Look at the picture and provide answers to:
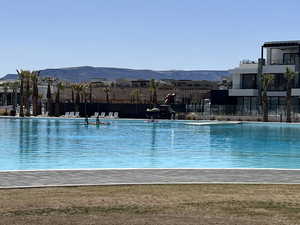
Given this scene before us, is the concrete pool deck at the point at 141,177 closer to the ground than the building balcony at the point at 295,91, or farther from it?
closer to the ground

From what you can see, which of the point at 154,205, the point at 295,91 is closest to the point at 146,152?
the point at 154,205

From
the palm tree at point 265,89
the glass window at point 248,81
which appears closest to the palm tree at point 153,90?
the glass window at point 248,81

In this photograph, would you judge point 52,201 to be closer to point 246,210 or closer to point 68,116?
point 246,210

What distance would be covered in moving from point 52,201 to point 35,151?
1481 centimetres

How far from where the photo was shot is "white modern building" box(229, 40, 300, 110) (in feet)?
206

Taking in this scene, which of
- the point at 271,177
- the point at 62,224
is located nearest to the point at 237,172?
the point at 271,177

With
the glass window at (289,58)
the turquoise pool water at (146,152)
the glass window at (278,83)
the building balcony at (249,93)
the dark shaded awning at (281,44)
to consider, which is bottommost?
the turquoise pool water at (146,152)

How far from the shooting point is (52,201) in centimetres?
1040

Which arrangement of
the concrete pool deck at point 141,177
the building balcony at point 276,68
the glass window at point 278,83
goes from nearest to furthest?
1. the concrete pool deck at point 141,177
2. the building balcony at point 276,68
3. the glass window at point 278,83

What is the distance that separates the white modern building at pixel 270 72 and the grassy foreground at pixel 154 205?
51.4m

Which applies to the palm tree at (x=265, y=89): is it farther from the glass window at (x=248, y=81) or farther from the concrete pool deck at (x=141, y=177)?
the concrete pool deck at (x=141, y=177)

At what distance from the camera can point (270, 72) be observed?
6322cm

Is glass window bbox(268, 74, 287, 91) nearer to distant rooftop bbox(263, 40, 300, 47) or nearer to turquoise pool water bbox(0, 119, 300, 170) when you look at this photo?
distant rooftop bbox(263, 40, 300, 47)

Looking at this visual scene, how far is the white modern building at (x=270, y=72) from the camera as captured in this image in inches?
2469
